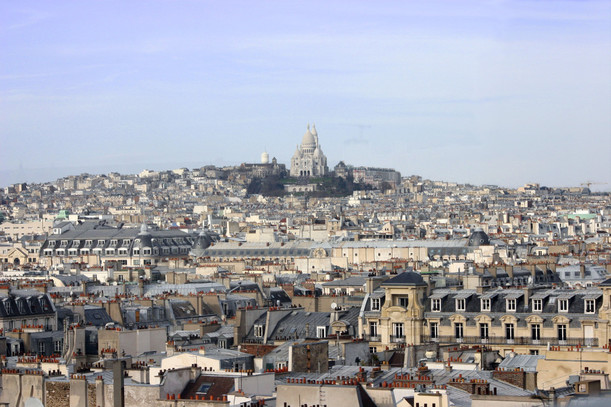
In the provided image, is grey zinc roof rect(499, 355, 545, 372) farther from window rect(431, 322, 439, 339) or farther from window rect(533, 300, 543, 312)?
window rect(431, 322, 439, 339)

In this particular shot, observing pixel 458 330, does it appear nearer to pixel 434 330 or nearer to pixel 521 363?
pixel 434 330

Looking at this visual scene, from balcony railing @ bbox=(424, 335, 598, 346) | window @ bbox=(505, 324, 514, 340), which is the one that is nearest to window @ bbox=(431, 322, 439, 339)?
balcony railing @ bbox=(424, 335, 598, 346)

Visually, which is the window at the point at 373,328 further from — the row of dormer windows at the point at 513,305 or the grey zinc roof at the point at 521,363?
the grey zinc roof at the point at 521,363

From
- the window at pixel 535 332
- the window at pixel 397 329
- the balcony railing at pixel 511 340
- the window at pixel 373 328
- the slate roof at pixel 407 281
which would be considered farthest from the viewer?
the slate roof at pixel 407 281

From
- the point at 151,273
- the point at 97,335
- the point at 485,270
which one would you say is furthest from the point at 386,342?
the point at 151,273

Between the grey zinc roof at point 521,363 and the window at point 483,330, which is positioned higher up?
the grey zinc roof at point 521,363

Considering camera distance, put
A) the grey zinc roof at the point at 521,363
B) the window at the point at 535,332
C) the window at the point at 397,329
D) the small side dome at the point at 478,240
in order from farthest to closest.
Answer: the small side dome at the point at 478,240, the window at the point at 397,329, the window at the point at 535,332, the grey zinc roof at the point at 521,363

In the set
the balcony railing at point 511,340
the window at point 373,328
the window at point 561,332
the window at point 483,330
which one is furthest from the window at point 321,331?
the window at point 561,332
